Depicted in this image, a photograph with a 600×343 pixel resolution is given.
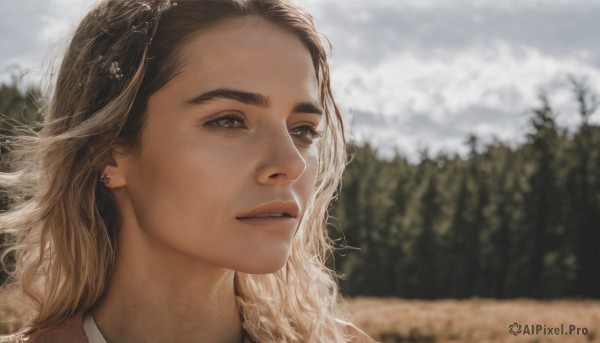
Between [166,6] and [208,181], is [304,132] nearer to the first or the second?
[208,181]

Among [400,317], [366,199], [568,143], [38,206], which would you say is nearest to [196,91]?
[38,206]

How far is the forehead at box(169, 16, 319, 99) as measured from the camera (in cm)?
235

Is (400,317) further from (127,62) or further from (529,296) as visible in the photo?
(529,296)

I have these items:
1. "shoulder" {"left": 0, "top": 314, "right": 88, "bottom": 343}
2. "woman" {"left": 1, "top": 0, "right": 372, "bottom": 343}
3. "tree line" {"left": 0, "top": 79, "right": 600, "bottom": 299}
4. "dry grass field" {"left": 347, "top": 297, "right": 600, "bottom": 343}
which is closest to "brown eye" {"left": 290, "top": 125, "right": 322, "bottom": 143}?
"woman" {"left": 1, "top": 0, "right": 372, "bottom": 343}

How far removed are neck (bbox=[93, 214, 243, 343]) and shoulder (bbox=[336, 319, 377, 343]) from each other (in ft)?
1.73

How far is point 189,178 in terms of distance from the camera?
2.33 metres

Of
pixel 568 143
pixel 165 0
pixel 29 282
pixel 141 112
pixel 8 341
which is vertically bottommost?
pixel 8 341

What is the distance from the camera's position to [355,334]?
293cm

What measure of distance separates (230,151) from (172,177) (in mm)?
209

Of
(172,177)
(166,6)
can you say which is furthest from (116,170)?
(166,6)

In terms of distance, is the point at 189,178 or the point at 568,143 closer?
the point at 189,178

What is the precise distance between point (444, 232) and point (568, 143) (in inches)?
367

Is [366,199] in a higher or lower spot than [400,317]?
higher

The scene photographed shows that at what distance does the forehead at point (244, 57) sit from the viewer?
235 centimetres
